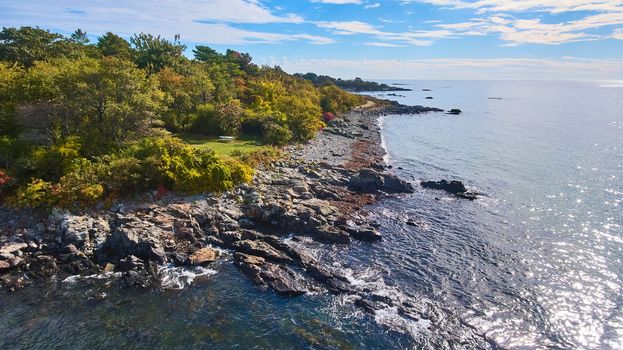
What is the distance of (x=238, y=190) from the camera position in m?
31.3

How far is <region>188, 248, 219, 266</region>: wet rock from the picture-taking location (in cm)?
2281

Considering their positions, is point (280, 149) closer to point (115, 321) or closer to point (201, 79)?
point (201, 79)

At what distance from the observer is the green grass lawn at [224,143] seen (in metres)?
42.3

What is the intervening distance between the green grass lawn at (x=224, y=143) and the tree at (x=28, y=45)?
78.6ft

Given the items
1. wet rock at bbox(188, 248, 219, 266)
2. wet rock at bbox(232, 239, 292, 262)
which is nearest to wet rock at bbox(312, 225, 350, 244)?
wet rock at bbox(232, 239, 292, 262)

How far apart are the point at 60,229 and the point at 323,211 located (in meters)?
18.4

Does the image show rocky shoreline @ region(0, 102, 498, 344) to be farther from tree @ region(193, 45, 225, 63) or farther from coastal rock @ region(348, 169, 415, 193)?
tree @ region(193, 45, 225, 63)

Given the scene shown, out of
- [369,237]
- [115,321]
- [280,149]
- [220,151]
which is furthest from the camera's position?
[280,149]

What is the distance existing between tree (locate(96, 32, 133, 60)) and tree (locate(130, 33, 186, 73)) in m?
2.31

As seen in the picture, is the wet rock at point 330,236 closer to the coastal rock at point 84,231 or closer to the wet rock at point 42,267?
the coastal rock at point 84,231

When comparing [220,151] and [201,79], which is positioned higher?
[201,79]

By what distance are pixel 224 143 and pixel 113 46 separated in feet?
142

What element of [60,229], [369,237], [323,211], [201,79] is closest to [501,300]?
[369,237]

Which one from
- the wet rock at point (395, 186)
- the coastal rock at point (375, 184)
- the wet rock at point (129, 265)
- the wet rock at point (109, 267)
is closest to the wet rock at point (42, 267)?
the wet rock at point (109, 267)
